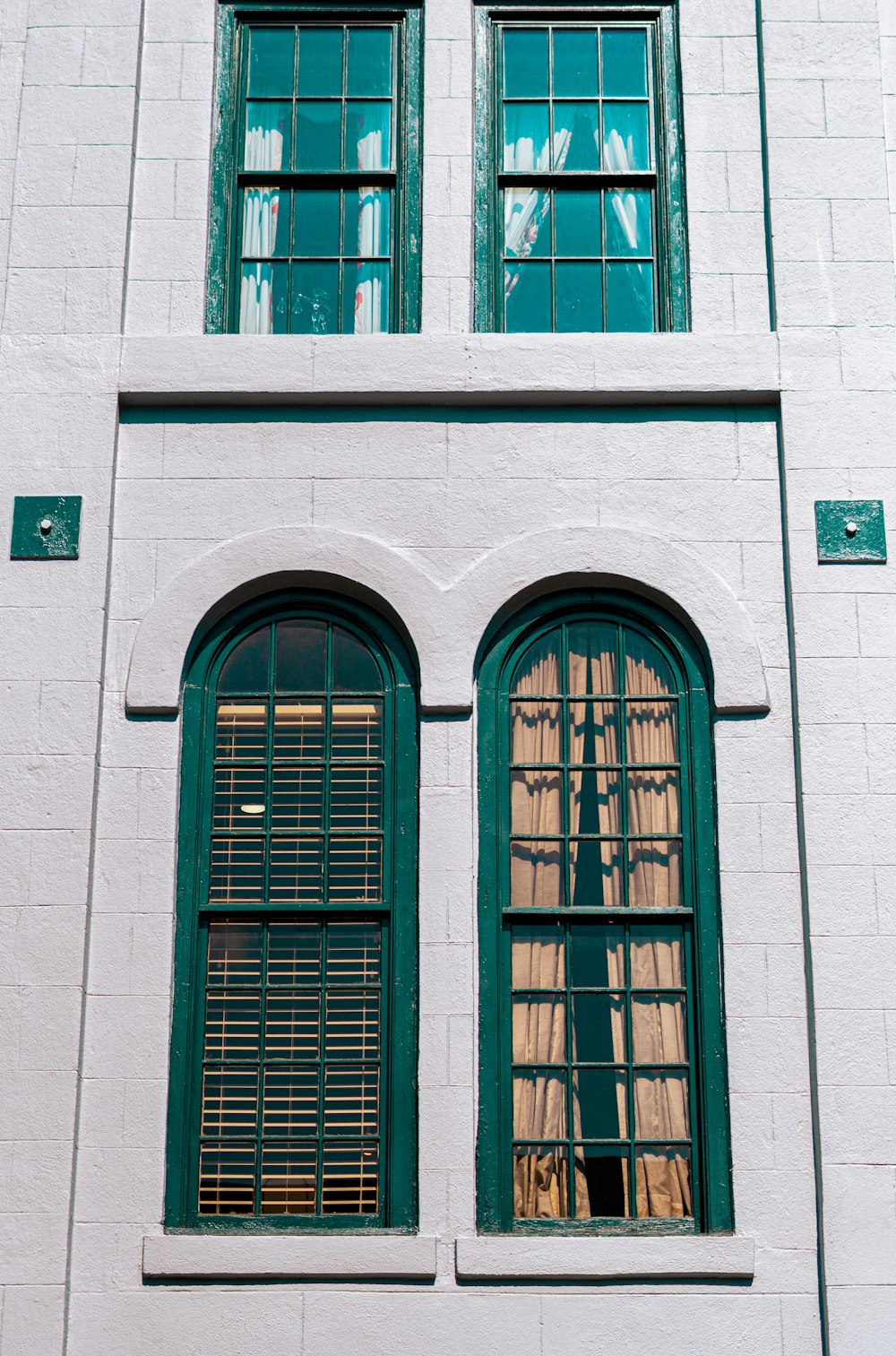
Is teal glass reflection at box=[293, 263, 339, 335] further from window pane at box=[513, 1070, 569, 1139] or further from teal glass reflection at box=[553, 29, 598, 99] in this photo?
window pane at box=[513, 1070, 569, 1139]

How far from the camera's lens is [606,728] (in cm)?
962

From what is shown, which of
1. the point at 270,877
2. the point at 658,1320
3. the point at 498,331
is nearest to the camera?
the point at 658,1320

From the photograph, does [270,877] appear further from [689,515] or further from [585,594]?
[689,515]

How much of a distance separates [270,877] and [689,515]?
3.02 meters

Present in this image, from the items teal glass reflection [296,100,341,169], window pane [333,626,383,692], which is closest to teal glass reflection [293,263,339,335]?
teal glass reflection [296,100,341,169]

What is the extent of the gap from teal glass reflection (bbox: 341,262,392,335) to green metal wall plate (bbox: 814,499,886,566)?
2759 millimetres

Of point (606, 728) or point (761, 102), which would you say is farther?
point (761, 102)

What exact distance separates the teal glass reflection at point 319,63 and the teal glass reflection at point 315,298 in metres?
1.15

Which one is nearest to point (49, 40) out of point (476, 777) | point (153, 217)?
point (153, 217)

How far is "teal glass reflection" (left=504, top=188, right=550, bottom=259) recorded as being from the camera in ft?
34.7

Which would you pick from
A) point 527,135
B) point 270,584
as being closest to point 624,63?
point 527,135

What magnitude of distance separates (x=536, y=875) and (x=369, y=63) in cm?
509

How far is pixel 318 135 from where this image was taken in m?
10.8

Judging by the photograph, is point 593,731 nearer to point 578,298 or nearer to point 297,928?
point 297,928
